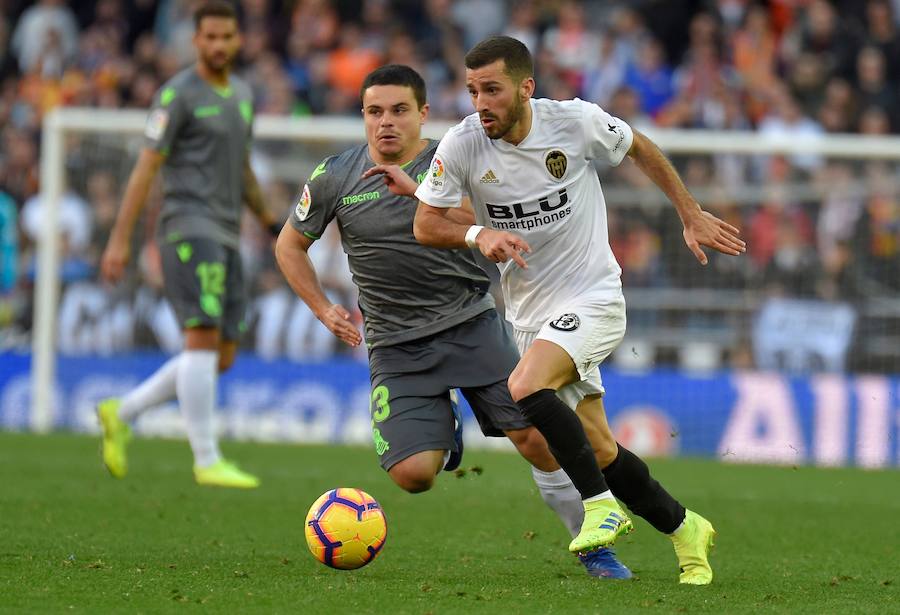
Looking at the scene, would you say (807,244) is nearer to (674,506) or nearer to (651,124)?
(651,124)

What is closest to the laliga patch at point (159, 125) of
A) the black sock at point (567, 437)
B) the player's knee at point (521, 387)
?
the player's knee at point (521, 387)

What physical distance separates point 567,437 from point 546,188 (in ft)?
3.58

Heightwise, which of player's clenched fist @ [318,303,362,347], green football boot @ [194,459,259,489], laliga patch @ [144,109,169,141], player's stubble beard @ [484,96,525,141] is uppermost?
laliga patch @ [144,109,169,141]

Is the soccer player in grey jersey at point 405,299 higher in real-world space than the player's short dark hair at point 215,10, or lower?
lower

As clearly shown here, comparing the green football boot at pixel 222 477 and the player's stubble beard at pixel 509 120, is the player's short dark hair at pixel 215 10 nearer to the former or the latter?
the green football boot at pixel 222 477

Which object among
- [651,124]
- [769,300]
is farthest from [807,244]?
[651,124]

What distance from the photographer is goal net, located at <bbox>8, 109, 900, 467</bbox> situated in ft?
44.4

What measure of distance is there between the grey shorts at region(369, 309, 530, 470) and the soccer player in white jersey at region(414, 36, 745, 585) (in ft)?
1.40

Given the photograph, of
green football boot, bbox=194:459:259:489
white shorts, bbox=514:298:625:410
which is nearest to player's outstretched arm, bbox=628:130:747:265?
white shorts, bbox=514:298:625:410

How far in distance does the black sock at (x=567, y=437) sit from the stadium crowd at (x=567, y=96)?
26.7ft

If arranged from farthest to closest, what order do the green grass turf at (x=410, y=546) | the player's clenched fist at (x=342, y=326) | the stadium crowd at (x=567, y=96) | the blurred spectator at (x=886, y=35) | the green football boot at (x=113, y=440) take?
the blurred spectator at (x=886, y=35)
the stadium crowd at (x=567, y=96)
the green football boot at (x=113, y=440)
the player's clenched fist at (x=342, y=326)
the green grass turf at (x=410, y=546)

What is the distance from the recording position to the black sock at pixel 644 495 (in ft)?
20.2

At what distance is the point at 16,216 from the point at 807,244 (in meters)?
8.36

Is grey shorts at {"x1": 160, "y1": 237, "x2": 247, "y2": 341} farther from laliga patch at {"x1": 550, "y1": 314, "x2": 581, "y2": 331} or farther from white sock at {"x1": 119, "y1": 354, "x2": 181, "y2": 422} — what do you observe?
laliga patch at {"x1": 550, "y1": 314, "x2": 581, "y2": 331}
